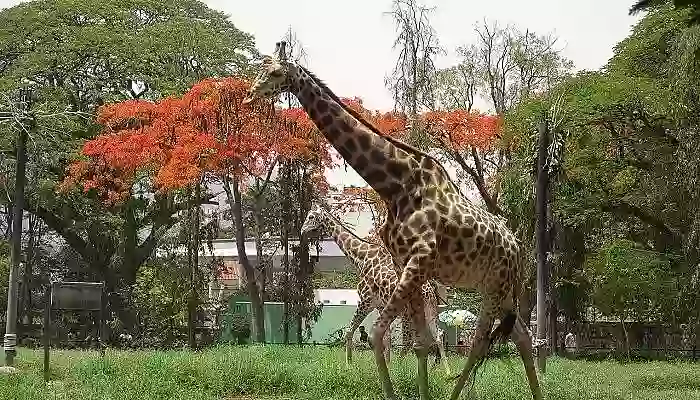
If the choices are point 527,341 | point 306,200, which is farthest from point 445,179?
point 306,200

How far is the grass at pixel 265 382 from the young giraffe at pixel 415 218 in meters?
1.40

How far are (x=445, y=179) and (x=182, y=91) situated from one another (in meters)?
15.4

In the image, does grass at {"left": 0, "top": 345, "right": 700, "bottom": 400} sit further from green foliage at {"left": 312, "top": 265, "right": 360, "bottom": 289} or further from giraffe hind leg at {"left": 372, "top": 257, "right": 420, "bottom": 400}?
green foliage at {"left": 312, "top": 265, "right": 360, "bottom": 289}

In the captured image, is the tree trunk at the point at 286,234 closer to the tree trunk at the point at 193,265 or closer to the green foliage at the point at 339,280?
the tree trunk at the point at 193,265

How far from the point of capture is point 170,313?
892 inches

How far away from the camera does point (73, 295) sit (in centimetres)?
1236

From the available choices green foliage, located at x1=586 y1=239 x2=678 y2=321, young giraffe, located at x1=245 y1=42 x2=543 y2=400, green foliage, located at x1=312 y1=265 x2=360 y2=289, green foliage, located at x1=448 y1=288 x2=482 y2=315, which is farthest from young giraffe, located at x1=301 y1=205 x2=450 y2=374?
green foliage, located at x1=312 y1=265 x2=360 y2=289

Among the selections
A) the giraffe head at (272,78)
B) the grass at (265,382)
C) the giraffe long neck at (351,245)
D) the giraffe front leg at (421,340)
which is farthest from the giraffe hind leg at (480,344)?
the giraffe long neck at (351,245)

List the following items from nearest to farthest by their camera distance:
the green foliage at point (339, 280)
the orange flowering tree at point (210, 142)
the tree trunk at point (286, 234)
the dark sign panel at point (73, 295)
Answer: the dark sign panel at point (73, 295)
the orange flowering tree at point (210, 142)
the tree trunk at point (286, 234)
the green foliage at point (339, 280)

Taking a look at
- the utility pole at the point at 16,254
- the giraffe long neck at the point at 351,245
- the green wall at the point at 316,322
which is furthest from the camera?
the green wall at the point at 316,322

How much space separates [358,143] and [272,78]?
3.04 feet

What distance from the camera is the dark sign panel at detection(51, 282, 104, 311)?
40.4ft

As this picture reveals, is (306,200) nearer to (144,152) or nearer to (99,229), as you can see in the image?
(144,152)

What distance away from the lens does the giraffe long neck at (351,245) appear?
11383mm
